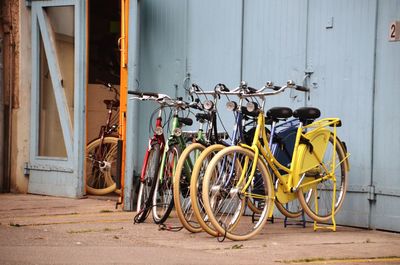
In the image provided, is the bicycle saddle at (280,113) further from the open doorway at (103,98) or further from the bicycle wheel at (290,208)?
the open doorway at (103,98)

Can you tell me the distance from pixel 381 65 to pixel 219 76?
2192 millimetres

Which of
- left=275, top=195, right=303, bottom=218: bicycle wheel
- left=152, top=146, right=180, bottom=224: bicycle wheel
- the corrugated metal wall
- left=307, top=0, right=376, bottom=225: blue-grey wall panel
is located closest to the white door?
the corrugated metal wall

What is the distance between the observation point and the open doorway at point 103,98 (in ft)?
39.9

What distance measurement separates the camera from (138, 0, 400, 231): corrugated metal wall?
8.52 m

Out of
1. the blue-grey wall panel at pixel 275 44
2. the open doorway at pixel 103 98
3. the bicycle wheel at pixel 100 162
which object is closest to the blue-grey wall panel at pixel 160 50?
the blue-grey wall panel at pixel 275 44

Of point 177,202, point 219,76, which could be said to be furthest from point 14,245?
point 219,76

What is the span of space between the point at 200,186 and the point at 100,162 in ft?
14.7

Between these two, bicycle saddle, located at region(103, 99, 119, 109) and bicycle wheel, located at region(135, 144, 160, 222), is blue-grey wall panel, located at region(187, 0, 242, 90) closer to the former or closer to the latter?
bicycle wheel, located at region(135, 144, 160, 222)

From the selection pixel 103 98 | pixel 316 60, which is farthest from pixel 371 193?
pixel 103 98

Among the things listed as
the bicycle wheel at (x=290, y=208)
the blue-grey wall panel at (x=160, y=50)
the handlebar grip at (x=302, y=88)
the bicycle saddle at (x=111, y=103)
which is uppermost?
the blue-grey wall panel at (x=160, y=50)

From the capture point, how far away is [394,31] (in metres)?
8.41

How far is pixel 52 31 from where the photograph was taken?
462 inches

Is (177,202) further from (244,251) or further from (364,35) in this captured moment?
(364,35)

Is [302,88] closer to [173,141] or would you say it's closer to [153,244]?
[173,141]
